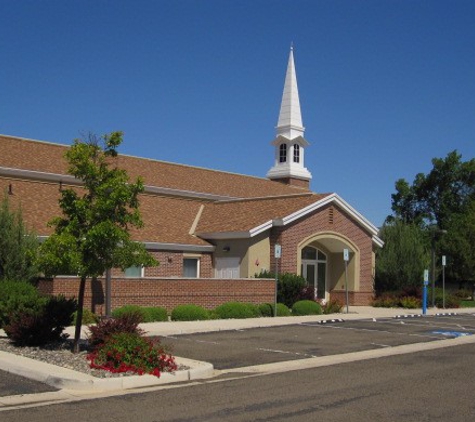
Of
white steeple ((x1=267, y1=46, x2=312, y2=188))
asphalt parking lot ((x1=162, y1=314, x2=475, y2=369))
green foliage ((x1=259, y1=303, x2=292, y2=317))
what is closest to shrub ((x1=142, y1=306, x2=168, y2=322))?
asphalt parking lot ((x1=162, y1=314, x2=475, y2=369))

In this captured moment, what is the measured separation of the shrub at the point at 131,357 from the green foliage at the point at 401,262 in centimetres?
2540

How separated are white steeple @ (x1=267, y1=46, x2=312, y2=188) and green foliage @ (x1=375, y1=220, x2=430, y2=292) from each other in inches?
549

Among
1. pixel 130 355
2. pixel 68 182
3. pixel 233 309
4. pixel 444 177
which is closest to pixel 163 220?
pixel 68 182

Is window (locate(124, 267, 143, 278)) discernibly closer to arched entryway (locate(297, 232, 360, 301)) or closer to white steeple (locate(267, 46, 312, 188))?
arched entryway (locate(297, 232, 360, 301))

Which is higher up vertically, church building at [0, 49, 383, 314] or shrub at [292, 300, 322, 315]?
church building at [0, 49, 383, 314]

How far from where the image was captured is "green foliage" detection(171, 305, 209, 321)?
23.0m

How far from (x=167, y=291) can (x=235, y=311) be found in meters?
2.54

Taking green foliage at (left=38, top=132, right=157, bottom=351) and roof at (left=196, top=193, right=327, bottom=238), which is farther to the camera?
roof at (left=196, top=193, right=327, bottom=238)

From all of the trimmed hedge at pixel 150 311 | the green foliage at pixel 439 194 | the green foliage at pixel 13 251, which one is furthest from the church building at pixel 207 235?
the green foliage at pixel 439 194

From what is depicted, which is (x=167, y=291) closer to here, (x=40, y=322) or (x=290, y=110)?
(x=40, y=322)

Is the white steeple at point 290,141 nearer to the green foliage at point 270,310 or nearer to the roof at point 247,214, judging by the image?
the roof at point 247,214

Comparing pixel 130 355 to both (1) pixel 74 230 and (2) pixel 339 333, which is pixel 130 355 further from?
(2) pixel 339 333

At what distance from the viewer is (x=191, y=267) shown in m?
30.6

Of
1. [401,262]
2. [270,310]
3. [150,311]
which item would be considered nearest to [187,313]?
[150,311]
